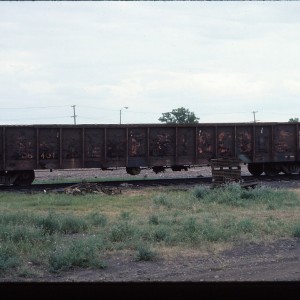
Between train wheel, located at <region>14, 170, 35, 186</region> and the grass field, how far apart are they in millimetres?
4744

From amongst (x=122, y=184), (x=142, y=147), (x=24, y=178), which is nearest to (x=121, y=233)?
(x=122, y=184)

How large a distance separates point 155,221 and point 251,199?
5.66 m

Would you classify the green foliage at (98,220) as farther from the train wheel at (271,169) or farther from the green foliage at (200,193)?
the train wheel at (271,169)

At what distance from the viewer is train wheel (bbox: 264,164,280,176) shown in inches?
1106

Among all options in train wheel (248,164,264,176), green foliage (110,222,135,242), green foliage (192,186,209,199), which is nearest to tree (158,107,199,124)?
train wheel (248,164,264,176)

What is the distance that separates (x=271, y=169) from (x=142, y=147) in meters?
7.61

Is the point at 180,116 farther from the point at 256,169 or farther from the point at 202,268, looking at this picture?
the point at 202,268

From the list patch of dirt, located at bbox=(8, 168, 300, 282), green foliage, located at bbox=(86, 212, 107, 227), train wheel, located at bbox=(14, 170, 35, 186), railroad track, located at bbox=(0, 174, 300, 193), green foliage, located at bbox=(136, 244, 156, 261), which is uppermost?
train wheel, located at bbox=(14, 170, 35, 186)

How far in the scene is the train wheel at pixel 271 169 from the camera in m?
28.1

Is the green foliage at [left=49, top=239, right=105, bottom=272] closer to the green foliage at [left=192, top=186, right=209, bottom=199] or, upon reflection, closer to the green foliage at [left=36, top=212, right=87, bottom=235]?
the green foliage at [left=36, top=212, right=87, bottom=235]

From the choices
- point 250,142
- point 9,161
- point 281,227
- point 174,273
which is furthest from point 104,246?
point 250,142

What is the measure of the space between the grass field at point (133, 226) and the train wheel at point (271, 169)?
9.60 metres

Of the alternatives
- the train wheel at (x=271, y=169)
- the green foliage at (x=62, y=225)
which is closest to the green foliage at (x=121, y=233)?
the green foliage at (x=62, y=225)

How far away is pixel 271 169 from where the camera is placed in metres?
28.2
